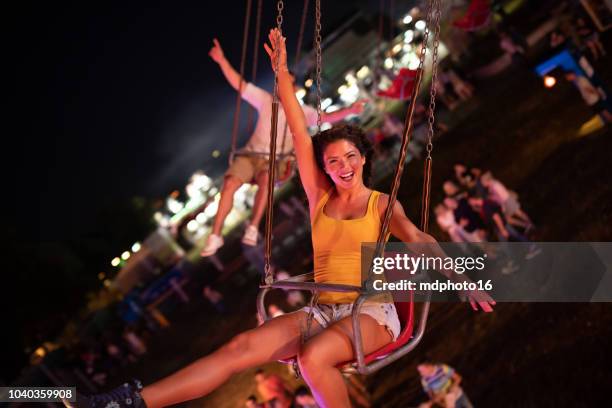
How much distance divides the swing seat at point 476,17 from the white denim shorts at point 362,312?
1580 centimetres

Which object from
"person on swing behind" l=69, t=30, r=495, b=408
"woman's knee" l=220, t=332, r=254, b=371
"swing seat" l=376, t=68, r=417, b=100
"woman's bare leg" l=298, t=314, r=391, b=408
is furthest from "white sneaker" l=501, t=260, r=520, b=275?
"woman's knee" l=220, t=332, r=254, b=371

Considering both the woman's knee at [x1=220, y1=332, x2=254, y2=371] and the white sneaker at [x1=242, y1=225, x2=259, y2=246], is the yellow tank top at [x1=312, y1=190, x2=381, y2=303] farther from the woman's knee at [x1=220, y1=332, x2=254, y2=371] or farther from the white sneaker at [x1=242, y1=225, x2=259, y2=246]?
the white sneaker at [x1=242, y1=225, x2=259, y2=246]

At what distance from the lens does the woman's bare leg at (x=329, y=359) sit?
11.9ft

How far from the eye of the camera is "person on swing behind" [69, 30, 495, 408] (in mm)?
3551

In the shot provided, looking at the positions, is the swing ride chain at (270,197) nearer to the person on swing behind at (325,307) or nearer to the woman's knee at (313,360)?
the person on swing behind at (325,307)

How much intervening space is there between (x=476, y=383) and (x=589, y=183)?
4107 millimetres

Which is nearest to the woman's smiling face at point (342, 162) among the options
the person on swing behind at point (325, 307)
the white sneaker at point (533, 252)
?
the person on swing behind at point (325, 307)

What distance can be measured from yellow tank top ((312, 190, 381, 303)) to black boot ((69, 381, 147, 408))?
1211 millimetres

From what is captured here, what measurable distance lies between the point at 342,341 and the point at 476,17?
654 inches

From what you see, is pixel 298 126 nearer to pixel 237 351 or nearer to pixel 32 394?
pixel 237 351

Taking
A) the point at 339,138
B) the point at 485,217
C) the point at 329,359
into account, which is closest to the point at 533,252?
the point at 485,217

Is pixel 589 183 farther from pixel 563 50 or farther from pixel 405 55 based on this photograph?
Result: pixel 405 55

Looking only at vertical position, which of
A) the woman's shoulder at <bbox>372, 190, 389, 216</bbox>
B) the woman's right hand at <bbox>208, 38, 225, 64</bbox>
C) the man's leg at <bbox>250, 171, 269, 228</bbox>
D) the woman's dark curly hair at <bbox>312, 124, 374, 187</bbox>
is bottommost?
the woman's shoulder at <bbox>372, 190, 389, 216</bbox>

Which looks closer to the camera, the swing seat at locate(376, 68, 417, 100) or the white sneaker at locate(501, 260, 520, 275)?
the white sneaker at locate(501, 260, 520, 275)
